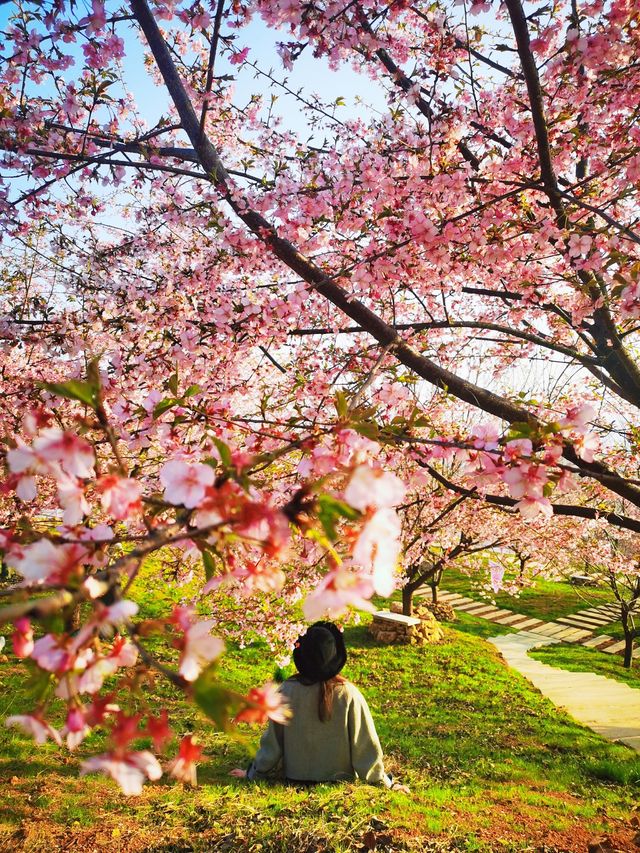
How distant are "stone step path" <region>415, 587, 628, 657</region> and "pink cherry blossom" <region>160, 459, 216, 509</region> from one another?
14.2m

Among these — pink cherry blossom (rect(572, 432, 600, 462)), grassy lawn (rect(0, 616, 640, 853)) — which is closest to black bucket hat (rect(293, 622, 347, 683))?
grassy lawn (rect(0, 616, 640, 853))

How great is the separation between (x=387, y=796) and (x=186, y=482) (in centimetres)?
393

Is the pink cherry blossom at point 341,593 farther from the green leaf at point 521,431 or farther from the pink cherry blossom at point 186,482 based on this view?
the green leaf at point 521,431

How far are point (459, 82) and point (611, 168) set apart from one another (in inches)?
53.6

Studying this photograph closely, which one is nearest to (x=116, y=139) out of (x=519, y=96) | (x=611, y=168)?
(x=519, y=96)

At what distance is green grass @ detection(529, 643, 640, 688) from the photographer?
33.9 feet

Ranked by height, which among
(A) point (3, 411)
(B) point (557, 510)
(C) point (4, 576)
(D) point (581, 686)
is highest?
(A) point (3, 411)

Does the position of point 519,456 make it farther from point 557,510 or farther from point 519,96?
point 519,96

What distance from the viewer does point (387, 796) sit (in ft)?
12.6

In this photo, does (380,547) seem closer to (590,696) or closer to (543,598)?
(590,696)

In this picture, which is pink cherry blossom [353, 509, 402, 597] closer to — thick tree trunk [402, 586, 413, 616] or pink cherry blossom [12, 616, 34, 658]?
pink cherry blossom [12, 616, 34, 658]

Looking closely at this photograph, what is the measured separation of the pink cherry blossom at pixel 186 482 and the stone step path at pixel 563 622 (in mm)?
14221

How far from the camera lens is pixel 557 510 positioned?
315cm

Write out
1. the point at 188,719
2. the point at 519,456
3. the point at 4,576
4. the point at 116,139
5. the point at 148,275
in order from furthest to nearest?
the point at 4,576
the point at 188,719
the point at 148,275
the point at 116,139
the point at 519,456
